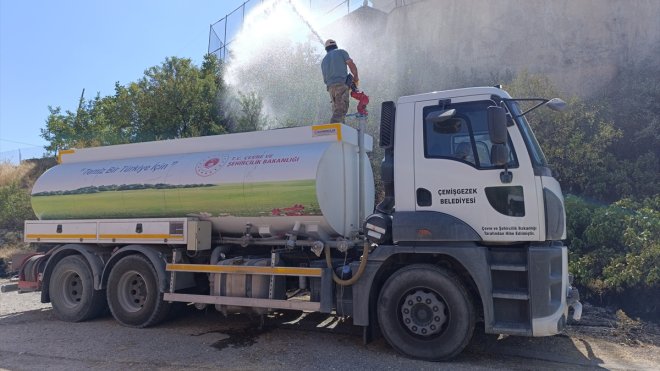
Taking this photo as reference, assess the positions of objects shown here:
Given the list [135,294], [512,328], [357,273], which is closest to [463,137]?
[357,273]

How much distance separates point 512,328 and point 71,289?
7.16 metres

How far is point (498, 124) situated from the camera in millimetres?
5273

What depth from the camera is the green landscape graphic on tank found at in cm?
664

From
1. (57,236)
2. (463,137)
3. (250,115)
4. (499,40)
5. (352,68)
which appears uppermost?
(499,40)

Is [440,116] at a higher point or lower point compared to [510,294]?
higher

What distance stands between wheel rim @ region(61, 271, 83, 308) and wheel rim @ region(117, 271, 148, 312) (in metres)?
1.05

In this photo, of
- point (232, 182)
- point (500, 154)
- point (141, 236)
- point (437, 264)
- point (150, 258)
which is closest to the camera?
point (500, 154)

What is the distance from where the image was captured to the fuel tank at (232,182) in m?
6.65

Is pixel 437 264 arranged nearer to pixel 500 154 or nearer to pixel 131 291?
pixel 500 154

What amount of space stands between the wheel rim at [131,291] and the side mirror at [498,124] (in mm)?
5714

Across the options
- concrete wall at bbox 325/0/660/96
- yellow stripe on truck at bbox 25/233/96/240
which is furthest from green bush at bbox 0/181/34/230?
concrete wall at bbox 325/0/660/96

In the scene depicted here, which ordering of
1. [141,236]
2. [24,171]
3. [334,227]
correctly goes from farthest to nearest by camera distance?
[24,171] → [141,236] → [334,227]

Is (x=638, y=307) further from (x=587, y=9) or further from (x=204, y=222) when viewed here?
(x=587, y=9)

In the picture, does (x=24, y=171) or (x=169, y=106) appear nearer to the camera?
(x=169, y=106)
